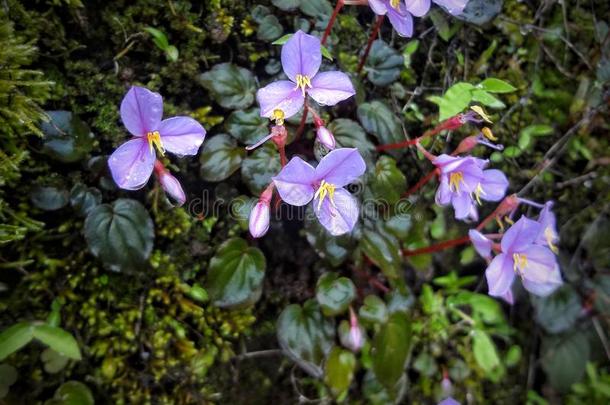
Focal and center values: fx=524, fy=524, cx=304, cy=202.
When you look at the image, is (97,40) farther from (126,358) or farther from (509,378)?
(509,378)

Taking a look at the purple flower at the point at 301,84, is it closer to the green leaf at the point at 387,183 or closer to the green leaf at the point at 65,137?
the green leaf at the point at 387,183

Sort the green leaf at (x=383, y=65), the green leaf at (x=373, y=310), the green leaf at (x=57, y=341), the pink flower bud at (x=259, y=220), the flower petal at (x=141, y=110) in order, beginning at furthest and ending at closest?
the green leaf at (x=383, y=65) < the green leaf at (x=373, y=310) < the green leaf at (x=57, y=341) < the pink flower bud at (x=259, y=220) < the flower petal at (x=141, y=110)

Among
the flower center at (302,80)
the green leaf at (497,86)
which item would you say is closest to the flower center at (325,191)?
the flower center at (302,80)

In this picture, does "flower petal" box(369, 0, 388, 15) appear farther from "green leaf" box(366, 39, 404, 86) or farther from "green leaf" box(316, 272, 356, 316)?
"green leaf" box(316, 272, 356, 316)

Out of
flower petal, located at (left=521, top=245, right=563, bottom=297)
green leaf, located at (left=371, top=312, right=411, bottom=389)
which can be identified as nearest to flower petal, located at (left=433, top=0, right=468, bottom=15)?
flower petal, located at (left=521, top=245, right=563, bottom=297)

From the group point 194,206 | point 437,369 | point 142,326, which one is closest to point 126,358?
point 142,326

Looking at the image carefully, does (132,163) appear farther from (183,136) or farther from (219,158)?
(219,158)
